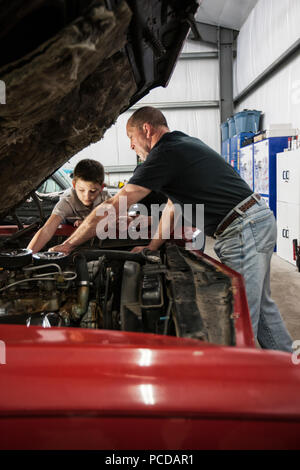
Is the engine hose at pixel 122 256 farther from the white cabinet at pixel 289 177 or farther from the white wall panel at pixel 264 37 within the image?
the white wall panel at pixel 264 37

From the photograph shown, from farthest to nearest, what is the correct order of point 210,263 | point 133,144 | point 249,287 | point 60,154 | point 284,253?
point 284,253
point 133,144
point 249,287
point 210,263
point 60,154

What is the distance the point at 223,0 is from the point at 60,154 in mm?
8374

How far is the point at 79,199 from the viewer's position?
271 cm

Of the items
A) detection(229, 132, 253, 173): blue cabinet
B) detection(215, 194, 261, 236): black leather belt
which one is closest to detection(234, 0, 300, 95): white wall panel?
detection(229, 132, 253, 173): blue cabinet

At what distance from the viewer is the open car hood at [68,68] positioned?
74cm

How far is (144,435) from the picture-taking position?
0.64m

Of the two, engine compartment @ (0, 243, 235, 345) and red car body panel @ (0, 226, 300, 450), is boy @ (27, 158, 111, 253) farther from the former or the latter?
red car body panel @ (0, 226, 300, 450)

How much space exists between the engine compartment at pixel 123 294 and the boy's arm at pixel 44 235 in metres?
0.44

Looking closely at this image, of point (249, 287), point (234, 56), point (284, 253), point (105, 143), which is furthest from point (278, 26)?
point (249, 287)

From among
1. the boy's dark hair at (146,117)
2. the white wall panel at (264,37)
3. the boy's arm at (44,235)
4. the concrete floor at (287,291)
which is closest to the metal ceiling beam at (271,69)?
the white wall panel at (264,37)

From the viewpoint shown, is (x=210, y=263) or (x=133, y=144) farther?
(x=133, y=144)

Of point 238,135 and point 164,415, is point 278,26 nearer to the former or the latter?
point 238,135

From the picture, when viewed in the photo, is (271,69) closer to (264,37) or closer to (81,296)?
(264,37)

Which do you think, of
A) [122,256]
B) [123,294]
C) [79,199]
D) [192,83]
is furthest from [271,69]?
[123,294]
